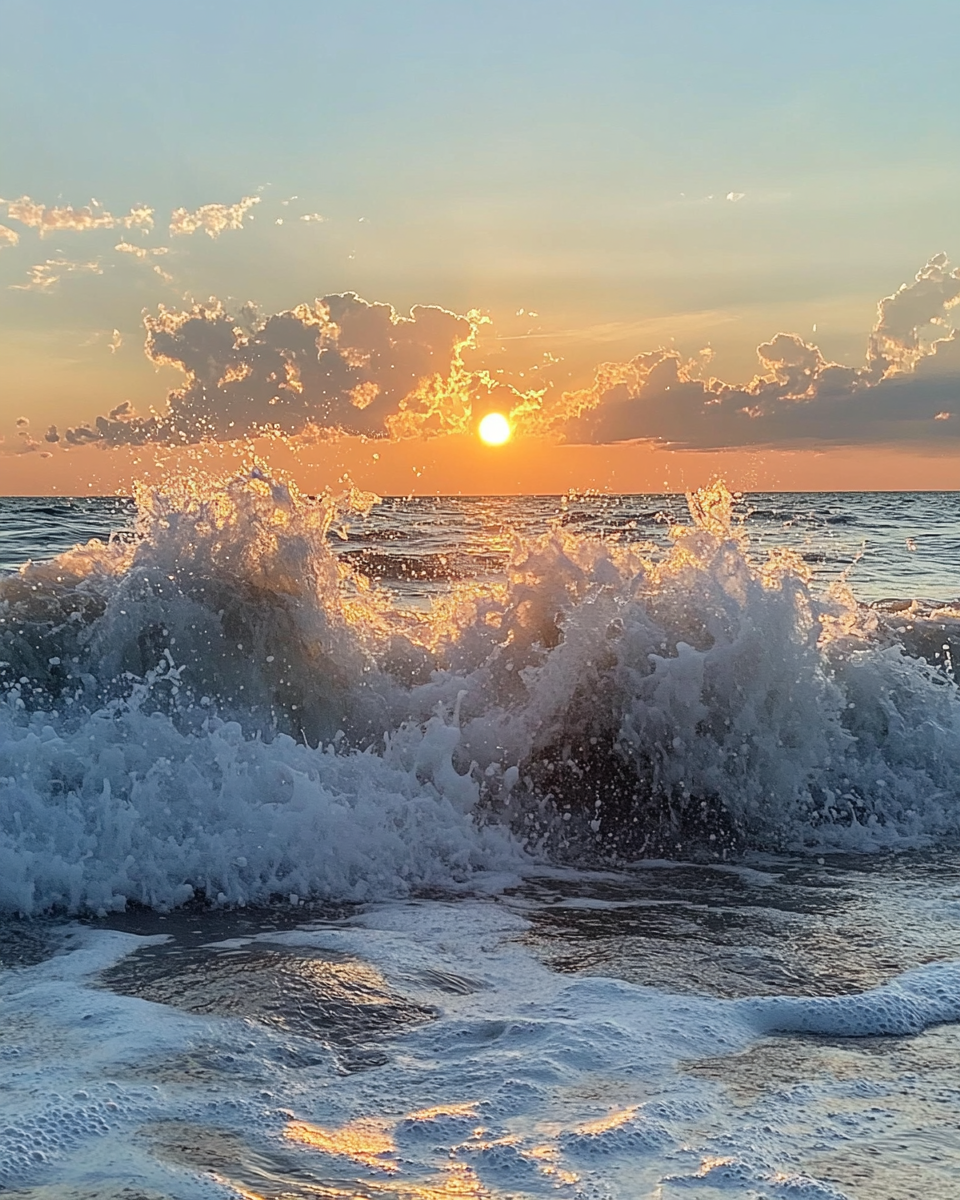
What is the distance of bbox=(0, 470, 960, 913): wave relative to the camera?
18.0ft

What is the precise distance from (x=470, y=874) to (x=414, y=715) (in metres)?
1.89

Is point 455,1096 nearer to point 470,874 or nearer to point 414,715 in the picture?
point 470,874

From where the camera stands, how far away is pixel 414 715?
736 centimetres

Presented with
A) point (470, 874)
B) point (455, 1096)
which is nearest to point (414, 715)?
point (470, 874)

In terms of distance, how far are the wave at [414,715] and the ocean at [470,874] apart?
0.02 metres

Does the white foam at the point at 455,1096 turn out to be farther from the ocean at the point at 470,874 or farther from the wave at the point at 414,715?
the wave at the point at 414,715

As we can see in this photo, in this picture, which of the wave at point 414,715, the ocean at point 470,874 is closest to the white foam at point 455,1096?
the ocean at point 470,874

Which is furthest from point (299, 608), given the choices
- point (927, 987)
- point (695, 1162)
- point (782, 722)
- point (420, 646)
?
point (695, 1162)

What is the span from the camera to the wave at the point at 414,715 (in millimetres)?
5500

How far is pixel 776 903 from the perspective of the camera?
519 cm

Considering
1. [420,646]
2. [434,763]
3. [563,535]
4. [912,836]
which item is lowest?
[912,836]

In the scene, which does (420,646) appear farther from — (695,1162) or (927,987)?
(695,1162)

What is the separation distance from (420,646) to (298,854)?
9.30 ft

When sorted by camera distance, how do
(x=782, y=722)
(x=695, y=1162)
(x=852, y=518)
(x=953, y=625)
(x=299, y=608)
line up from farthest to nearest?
(x=852, y=518) < (x=953, y=625) < (x=299, y=608) < (x=782, y=722) < (x=695, y=1162)
